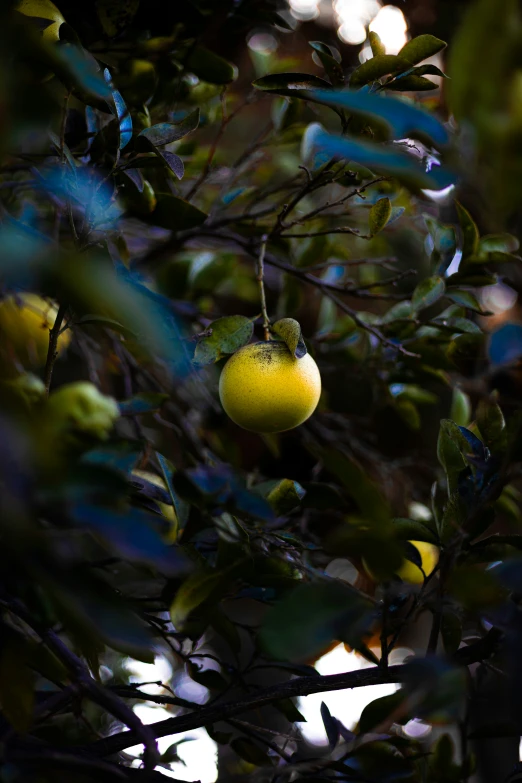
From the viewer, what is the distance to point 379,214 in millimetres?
878

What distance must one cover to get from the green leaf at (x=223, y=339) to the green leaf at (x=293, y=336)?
0.06 meters

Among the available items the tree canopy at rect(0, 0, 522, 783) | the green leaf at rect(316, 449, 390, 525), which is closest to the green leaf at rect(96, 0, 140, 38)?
the tree canopy at rect(0, 0, 522, 783)

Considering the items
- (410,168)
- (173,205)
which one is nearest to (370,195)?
(173,205)

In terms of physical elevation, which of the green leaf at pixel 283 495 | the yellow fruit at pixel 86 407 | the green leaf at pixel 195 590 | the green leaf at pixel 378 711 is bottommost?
the green leaf at pixel 378 711

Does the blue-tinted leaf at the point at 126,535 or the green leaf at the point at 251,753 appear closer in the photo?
the blue-tinted leaf at the point at 126,535

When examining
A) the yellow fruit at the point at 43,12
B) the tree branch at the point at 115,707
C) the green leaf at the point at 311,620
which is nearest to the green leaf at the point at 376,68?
the yellow fruit at the point at 43,12

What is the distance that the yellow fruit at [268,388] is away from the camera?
804 millimetres

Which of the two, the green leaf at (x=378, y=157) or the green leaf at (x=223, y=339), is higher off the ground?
the green leaf at (x=378, y=157)

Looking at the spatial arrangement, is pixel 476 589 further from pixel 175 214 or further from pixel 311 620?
pixel 175 214

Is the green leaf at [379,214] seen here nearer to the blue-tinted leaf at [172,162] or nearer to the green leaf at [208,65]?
the blue-tinted leaf at [172,162]

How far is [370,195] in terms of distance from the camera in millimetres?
1178

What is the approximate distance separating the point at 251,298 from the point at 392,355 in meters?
0.55

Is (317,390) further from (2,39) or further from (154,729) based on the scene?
(2,39)

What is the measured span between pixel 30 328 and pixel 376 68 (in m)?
0.80
